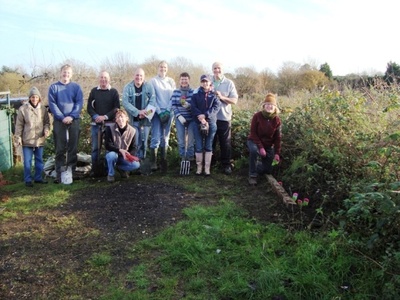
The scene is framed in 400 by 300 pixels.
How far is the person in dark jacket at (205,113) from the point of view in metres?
7.12

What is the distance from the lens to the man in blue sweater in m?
6.84

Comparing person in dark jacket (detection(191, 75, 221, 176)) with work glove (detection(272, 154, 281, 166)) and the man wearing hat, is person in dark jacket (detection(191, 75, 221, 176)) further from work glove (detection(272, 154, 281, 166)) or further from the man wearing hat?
the man wearing hat

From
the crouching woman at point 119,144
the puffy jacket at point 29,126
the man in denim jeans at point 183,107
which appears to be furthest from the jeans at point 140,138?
the puffy jacket at point 29,126

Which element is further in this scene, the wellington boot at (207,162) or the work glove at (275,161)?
the wellington boot at (207,162)

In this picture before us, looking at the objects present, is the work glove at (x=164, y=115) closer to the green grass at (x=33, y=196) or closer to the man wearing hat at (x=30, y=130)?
the green grass at (x=33, y=196)

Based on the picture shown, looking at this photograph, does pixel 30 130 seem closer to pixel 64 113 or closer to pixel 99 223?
pixel 64 113

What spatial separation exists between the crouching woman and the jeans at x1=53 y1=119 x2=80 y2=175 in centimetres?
61

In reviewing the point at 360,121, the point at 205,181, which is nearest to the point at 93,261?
the point at 205,181

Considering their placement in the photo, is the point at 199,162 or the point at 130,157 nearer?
the point at 130,157

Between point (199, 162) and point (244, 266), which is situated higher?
point (199, 162)

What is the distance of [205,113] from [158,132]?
1069 millimetres

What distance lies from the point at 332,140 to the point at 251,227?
2.13m

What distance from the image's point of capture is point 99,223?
199 inches

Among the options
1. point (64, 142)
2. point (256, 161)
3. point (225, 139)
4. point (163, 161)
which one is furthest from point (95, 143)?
point (256, 161)
